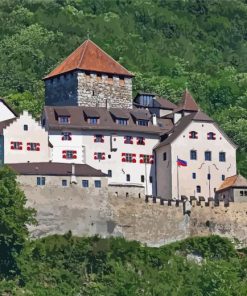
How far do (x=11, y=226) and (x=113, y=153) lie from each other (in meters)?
13.3

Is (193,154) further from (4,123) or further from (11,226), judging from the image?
(11,226)

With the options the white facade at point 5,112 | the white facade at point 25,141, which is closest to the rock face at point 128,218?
the white facade at point 25,141

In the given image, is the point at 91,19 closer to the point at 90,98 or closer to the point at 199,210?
the point at 90,98

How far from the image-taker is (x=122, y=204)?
3418 inches

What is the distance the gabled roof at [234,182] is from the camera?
297 ft

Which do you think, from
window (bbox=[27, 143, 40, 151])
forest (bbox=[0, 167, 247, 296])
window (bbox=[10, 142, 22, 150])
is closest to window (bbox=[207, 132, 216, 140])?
forest (bbox=[0, 167, 247, 296])

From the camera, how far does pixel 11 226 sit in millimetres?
81812

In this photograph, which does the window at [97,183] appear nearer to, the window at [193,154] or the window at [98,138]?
the window at [98,138]

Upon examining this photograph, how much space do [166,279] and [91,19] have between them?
258ft

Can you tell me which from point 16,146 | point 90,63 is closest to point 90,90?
point 90,63

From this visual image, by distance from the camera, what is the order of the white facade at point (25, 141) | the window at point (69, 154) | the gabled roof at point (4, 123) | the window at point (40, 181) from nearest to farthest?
the window at point (40, 181), the white facade at point (25, 141), the gabled roof at point (4, 123), the window at point (69, 154)

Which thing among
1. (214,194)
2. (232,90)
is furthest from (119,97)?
(232,90)

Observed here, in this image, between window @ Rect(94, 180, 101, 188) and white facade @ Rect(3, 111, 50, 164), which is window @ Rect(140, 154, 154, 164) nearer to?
white facade @ Rect(3, 111, 50, 164)

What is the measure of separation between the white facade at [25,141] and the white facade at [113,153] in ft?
4.20
